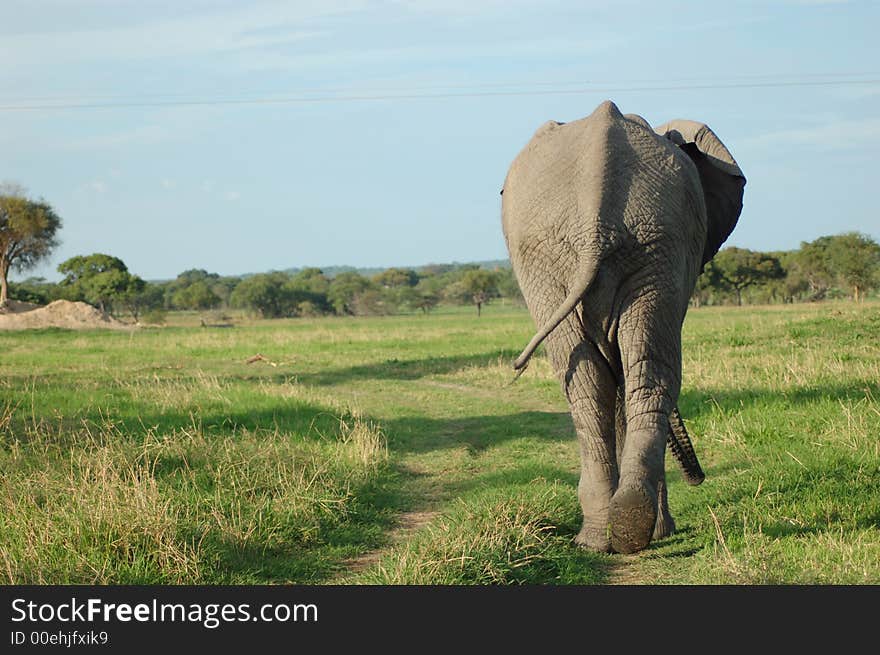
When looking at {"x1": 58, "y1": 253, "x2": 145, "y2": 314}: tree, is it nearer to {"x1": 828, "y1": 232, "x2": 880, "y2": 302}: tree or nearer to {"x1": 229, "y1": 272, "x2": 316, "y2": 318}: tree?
{"x1": 229, "y1": 272, "x2": 316, "y2": 318}: tree

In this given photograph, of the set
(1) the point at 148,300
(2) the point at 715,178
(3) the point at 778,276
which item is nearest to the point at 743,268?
(3) the point at 778,276

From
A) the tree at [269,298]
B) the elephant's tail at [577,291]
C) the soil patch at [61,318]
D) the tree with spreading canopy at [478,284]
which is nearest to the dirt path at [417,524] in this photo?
the elephant's tail at [577,291]

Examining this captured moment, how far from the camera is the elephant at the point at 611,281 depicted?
216 inches

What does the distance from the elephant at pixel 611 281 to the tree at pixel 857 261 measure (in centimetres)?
5508

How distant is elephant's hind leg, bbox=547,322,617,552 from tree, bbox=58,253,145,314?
6341 centimetres

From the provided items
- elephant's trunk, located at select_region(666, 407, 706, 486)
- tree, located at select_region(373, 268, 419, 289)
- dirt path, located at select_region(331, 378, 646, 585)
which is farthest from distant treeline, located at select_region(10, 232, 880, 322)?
elephant's trunk, located at select_region(666, 407, 706, 486)

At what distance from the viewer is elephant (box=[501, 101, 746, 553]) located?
549 centimetres

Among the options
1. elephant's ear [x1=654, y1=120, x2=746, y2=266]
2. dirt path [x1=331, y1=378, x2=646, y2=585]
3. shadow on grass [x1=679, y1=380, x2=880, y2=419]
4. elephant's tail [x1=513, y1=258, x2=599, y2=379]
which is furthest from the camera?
shadow on grass [x1=679, y1=380, x2=880, y2=419]

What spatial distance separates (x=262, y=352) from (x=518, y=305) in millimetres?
73789

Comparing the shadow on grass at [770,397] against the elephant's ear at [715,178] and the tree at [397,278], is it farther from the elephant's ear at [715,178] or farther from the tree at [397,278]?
the tree at [397,278]

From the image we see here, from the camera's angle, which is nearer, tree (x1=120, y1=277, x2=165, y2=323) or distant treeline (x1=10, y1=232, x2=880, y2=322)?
distant treeline (x1=10, y1=232, x2=880, y2=322)

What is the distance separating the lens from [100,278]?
65.7 metres

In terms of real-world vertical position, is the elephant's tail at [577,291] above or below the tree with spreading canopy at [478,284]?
below

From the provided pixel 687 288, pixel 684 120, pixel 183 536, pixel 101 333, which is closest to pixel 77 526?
pixel 183 536
